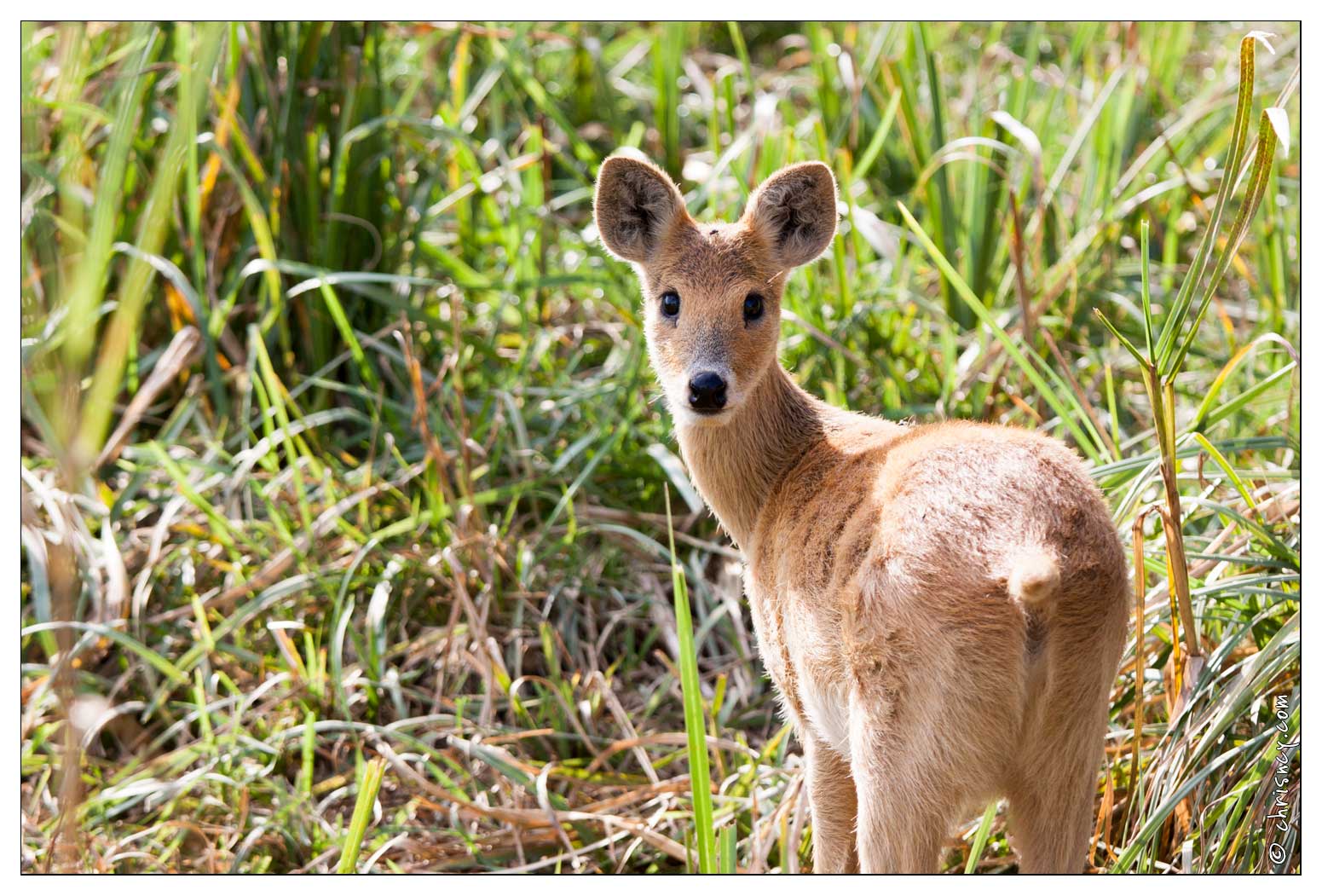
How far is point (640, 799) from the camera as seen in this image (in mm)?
4176

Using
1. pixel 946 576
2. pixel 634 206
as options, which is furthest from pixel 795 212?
pixel 946 576

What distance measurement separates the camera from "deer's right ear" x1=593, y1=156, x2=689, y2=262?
12.0 feet

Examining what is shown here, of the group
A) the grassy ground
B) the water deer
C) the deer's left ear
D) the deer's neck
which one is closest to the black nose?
the water deer

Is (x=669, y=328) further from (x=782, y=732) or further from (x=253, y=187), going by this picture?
(x=253, y=187)

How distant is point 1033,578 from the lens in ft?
7.84

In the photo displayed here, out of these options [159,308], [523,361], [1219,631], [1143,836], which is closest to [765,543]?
[1143,836]

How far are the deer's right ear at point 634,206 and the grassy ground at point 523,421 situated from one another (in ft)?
2.34

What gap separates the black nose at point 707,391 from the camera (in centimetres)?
327

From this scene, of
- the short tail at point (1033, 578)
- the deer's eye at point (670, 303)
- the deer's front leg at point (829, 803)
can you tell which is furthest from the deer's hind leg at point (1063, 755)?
the deer's eye at point (670, 303)

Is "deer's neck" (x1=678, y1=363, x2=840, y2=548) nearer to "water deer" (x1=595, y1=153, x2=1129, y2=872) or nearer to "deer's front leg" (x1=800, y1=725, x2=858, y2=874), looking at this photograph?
"water deer" (x1=595, y1=153, x2=1129, y2=872)

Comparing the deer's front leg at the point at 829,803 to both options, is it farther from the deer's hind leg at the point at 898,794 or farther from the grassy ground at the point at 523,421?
the deer's hind leg at the point at 898,794

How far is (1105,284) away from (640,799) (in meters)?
2.88

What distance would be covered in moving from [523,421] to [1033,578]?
117 inches

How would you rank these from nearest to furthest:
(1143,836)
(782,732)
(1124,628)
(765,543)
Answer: (1124,628) → (1143,836) → (765,543) → (782,732)
